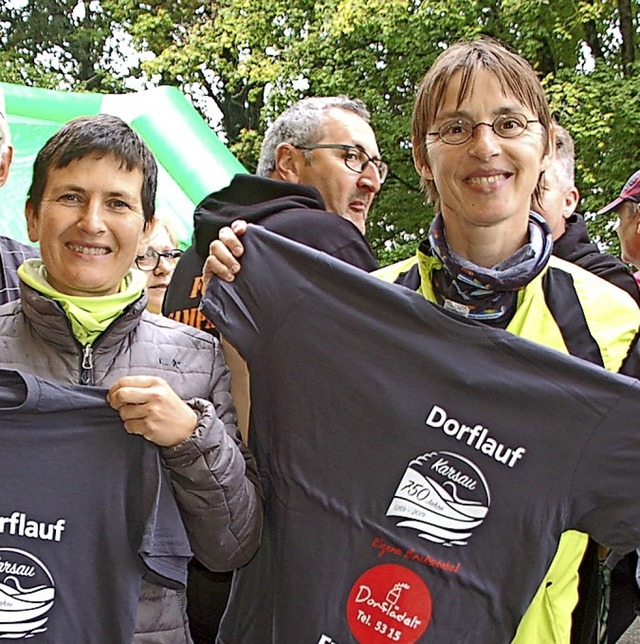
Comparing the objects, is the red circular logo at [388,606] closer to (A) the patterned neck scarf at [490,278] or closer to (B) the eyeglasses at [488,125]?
(A) the patterned neck scarf at [490,278]

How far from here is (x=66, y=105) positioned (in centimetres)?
784

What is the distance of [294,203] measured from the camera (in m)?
2.40

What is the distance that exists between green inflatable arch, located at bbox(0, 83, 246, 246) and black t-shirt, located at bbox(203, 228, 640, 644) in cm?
509

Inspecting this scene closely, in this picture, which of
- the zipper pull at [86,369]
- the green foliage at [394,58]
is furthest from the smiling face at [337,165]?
the green foliage at [394,58]

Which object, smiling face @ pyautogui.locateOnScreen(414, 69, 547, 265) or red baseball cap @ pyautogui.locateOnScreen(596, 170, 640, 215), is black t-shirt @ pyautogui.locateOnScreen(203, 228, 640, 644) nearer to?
smiling face @ pyautogui.locateOnScreen(414, 69, 547, 265)

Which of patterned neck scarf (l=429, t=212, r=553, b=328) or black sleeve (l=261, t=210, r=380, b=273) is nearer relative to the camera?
patterned neck scarf (l=429, t=212, r=553, b=328)

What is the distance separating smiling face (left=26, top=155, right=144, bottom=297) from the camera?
194 cm

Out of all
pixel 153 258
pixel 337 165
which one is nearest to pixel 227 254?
pixel 337 165

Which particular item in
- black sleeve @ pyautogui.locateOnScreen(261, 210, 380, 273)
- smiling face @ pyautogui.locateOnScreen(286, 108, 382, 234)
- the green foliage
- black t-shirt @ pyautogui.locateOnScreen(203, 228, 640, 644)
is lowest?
black t-shirt @ pyautogui.locateOnScreen(203, 228, 640, 644)

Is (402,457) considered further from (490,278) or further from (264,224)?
(264,224)

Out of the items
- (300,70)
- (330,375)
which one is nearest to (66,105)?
(300,70)

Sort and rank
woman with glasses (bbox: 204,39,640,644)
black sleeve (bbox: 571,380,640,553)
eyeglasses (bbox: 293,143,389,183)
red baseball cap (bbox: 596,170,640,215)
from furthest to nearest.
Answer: red baseball cap (bbox: 596,170,640,215) < eyeglasses (bbox: 293,143,389,183) < woman with glasses (bbox: 204,39,640,644) < black sleeve (bbox: 571,380,640,553)

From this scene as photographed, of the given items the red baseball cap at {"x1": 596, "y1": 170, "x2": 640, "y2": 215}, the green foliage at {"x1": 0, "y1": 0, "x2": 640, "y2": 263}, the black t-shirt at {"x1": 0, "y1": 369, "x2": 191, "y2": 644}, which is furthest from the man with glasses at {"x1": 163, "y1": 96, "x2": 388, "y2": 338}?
the green foliage at {"x1": 0, "y1": 0, "x2": 640, "y2": 263}

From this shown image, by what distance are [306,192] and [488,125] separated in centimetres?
70
